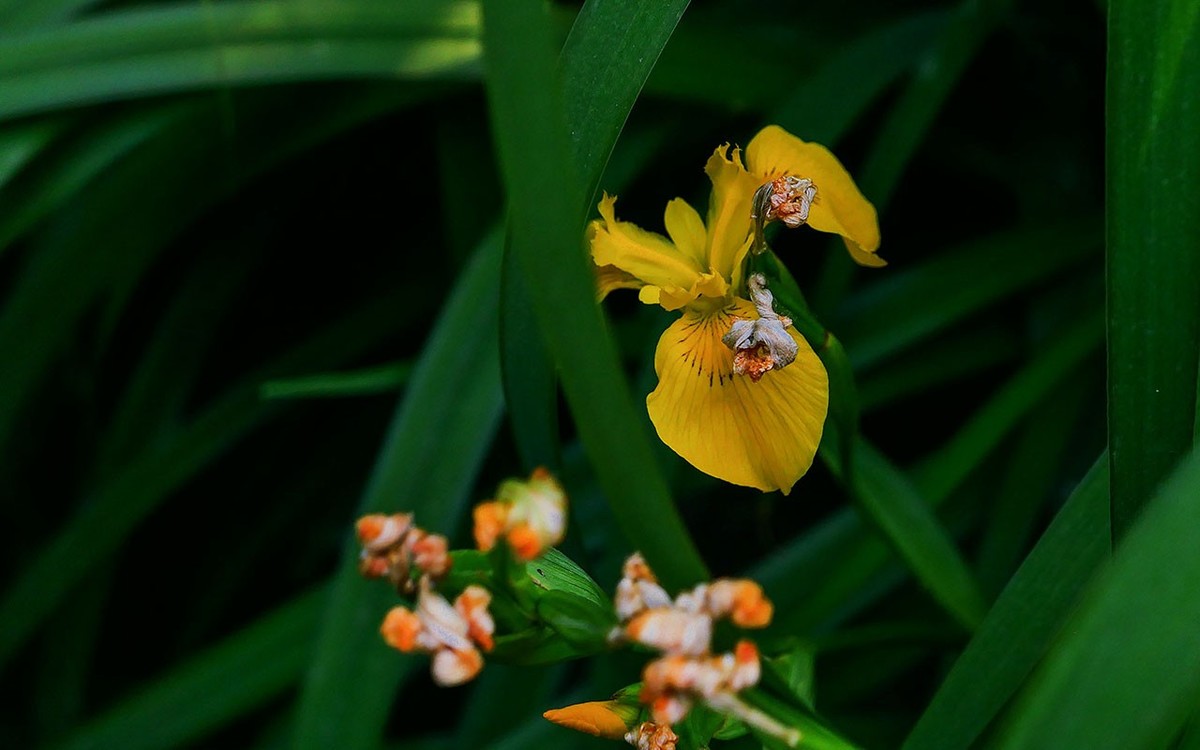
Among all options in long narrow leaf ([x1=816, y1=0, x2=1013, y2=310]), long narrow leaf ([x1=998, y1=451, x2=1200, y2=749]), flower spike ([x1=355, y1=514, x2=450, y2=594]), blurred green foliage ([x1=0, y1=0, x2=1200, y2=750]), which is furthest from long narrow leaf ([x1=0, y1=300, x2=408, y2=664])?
long narrow leaf ([x1=998, y1=451, x2=1200, y2=749])

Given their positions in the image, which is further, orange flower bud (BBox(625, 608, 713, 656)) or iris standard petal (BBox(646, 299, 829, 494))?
iris standard petal (BBox(646, 299, 829, 494))

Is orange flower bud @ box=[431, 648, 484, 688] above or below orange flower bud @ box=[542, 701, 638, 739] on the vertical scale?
above

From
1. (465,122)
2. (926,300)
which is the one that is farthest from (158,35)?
(926,300)

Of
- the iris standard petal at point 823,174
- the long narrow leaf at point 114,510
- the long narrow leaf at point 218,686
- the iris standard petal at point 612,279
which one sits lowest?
the iris standard petal at point 823,174

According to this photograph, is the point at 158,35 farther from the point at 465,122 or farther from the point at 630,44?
the point at 630,44

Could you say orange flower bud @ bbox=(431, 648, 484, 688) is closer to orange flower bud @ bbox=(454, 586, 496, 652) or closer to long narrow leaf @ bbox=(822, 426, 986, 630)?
orange flower bud @ bbox=(454, 586, 496, 652)

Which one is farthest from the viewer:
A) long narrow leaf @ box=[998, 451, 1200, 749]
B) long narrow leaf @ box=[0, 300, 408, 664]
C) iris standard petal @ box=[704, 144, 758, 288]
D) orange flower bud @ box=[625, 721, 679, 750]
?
long narrow leaf @ box=[0, 300, 408, 664]

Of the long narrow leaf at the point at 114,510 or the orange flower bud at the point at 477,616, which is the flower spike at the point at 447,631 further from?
the long narrow leaf at the point at 114,510

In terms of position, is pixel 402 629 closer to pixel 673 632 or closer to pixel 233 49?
pixel 673 632

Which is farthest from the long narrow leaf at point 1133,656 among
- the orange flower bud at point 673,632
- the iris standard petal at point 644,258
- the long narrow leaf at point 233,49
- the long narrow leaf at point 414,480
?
the long narrow leaf at point 233,49
